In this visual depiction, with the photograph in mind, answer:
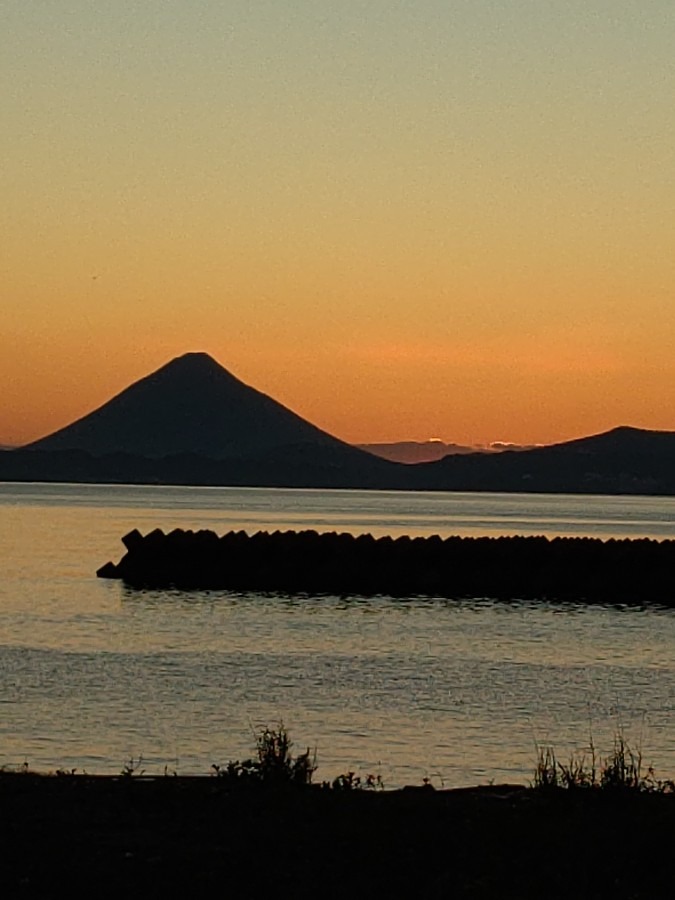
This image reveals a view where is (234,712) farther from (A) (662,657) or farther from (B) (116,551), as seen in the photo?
(B) (116,551)

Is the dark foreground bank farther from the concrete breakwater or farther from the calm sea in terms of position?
the concrete breakwater

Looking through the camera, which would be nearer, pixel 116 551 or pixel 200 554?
pixel 200 554

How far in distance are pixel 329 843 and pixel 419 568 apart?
43612 mm

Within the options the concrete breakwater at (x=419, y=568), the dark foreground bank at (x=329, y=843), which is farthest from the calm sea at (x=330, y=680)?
the dark foreground bank at (x=329, y=843)

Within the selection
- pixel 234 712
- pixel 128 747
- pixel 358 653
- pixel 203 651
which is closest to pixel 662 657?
pixel 358 653

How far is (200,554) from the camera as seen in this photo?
53.5 m

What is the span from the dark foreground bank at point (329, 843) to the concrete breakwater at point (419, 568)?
40000 millimetres

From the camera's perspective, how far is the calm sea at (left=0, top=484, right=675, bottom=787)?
17922 millimetres

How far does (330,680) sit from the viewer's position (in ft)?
90.4

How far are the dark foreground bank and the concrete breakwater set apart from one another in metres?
40.0

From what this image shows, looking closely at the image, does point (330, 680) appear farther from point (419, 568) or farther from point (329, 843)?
point (419, 568)

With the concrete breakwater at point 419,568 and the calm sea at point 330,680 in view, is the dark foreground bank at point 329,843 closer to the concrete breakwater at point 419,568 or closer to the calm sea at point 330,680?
the calm sea at point 330,680

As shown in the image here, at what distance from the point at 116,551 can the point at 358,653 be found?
46379 mm

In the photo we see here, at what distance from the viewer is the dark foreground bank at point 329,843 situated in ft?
25.4
